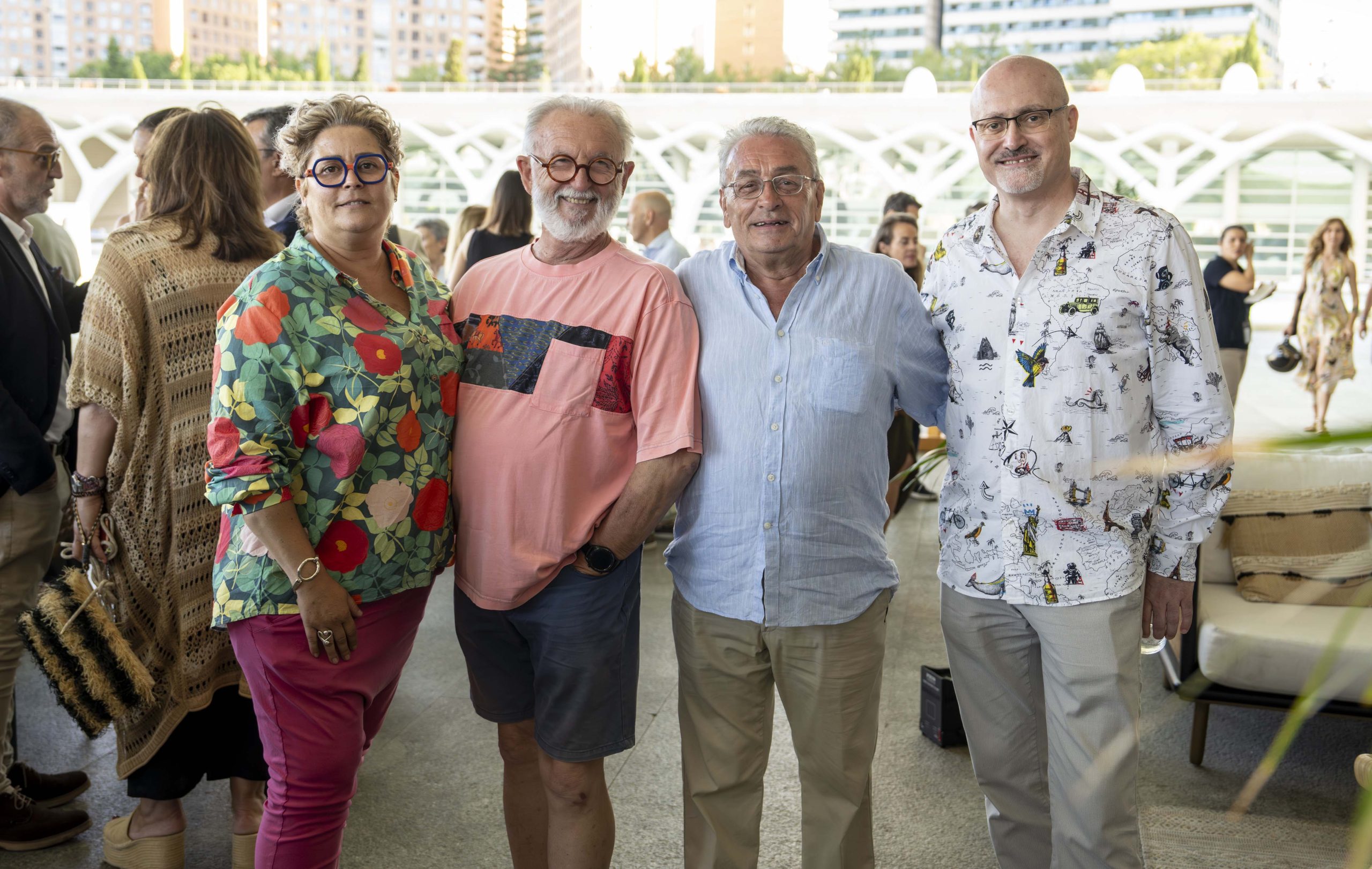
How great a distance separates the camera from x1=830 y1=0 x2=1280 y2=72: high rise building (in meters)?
92.4

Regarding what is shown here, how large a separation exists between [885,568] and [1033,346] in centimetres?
52

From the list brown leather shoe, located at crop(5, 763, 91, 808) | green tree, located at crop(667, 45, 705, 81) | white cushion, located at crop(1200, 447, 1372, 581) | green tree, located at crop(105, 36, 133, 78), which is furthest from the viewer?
green tree, located at crop(667, 45, 705, 81)

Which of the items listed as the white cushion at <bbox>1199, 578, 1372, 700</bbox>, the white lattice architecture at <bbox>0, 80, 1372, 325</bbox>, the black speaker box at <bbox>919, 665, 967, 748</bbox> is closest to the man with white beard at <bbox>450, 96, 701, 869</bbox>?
the black speaker box at <bbox>919, 665, 967, 748</bbox>

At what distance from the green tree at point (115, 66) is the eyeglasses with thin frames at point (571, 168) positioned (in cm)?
7243

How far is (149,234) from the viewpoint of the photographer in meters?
2.26

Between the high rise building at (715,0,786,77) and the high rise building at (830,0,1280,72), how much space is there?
20.9 feet

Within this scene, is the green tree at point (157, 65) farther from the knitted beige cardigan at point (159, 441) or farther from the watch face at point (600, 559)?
the watch face at point (600, 559)

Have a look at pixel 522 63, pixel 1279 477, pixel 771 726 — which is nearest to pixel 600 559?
pixel 771 726

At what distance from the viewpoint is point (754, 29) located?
106 m

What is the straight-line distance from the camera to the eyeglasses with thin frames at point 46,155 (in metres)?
2.56

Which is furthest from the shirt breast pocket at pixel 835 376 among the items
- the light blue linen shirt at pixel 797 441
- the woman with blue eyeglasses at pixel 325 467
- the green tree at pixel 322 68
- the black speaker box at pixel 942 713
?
the green tree at pixel 322 68

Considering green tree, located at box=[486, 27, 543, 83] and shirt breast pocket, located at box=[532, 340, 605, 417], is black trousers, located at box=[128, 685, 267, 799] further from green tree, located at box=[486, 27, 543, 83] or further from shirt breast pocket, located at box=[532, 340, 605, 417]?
green tree, located at box=[486, 27, 543, 83]

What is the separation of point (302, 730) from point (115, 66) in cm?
7433

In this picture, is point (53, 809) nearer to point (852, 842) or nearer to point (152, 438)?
point (152, 438)
